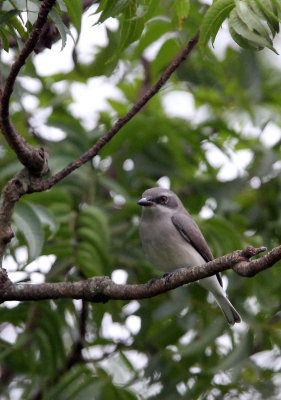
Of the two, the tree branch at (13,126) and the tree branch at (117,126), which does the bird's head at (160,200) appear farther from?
the tree branch at (13,126)

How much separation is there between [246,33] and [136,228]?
280 centimetres

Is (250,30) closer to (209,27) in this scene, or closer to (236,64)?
(209,27)

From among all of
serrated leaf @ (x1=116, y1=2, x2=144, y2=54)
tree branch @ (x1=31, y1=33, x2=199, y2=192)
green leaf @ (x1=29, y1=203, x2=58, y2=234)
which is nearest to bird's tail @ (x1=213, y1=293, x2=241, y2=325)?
green leaf @ (x1=29, y1=203, x2=58, y2=234)

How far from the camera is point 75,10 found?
3.02 metres

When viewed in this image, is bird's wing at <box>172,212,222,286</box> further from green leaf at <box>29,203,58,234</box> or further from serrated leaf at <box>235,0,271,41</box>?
serrated leaf at <box>235,0,271,41</box>

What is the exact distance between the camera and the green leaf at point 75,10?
3006mm

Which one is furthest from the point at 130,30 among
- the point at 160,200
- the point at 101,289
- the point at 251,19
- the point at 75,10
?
the point at 160,200

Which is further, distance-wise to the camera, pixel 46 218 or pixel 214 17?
pixel 46 218

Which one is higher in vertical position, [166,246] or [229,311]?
[166,246]

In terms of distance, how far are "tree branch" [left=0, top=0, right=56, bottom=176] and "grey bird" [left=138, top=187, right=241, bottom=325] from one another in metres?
1.88

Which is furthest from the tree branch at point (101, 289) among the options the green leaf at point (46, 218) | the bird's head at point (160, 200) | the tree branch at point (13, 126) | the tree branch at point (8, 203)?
the bird's head at point (160, 200)

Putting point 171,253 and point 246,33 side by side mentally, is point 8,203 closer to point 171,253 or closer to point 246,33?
point 246,33

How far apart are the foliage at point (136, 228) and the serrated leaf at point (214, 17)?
104 centimetres

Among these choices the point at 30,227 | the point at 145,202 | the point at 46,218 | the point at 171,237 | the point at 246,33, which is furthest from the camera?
the point at 171,237
